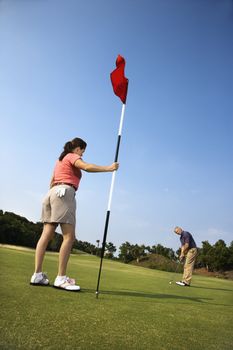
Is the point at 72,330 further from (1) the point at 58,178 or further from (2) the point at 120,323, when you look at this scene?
(1) the point at 58,178

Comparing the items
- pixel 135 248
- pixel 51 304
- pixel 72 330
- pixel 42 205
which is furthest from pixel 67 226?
pixel 135 248

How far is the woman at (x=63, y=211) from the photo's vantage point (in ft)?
14.0

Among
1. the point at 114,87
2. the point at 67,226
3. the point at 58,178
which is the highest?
the point at 114,87

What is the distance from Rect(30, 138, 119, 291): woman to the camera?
14.0 ft

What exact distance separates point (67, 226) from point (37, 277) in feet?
2.49

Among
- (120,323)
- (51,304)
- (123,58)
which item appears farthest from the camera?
(123,58)

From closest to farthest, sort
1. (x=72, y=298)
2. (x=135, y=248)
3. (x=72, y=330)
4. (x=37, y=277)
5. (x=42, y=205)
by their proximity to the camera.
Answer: (x=72, y=330) → (x=72, y=298) → (x=37, y=277) → (x=42, y=205) → (x=135, y=248)

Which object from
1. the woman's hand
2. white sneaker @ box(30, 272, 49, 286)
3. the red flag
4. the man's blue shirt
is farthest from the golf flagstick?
the man's blue shirt

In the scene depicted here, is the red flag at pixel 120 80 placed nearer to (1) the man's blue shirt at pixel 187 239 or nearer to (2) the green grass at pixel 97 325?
(2) the green grass at pixel 97 325

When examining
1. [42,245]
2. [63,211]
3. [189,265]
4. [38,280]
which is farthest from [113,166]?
[189,265]

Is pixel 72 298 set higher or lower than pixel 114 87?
lower

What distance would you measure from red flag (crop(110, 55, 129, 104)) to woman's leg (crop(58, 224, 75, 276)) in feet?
8.27

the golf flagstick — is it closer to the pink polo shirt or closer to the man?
the pink polo shirt

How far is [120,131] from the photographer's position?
5.34 metres
